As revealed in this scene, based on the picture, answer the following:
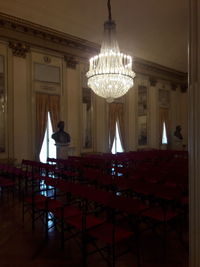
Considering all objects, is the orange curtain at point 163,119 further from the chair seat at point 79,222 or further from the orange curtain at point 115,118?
the chair seat at point 79,222

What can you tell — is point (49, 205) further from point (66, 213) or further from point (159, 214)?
point (159, 214)

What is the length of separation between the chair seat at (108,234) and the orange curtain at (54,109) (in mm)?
7223

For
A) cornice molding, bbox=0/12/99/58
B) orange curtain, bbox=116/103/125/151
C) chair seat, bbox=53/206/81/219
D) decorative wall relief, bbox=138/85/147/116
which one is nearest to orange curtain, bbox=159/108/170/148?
decorative wall relief, bbox=138/85/147/116

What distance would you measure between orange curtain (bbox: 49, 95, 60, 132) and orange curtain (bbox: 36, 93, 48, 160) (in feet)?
0.82

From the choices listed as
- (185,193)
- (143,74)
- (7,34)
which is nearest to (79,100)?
(7,34)

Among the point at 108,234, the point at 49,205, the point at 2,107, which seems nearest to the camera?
the point at 108,234

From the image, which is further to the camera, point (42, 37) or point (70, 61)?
point (70, 61)

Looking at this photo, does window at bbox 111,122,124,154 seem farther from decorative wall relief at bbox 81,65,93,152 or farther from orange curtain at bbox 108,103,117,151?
decorative wall relief at bbox 81,65,93,152

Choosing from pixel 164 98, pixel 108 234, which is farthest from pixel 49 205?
pixel 164 98

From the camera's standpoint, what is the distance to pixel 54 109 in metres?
9.82

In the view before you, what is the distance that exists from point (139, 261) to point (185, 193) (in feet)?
6.15

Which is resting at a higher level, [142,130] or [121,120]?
[121,120]

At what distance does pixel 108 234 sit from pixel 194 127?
8.09 feet

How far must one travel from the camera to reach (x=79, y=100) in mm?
10641
